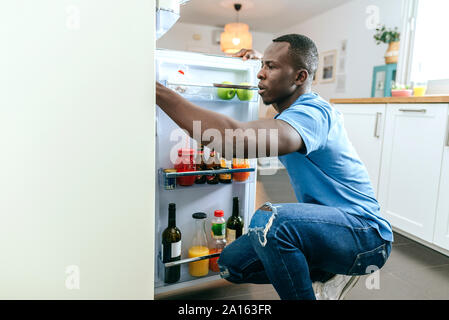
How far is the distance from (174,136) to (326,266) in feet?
2.75

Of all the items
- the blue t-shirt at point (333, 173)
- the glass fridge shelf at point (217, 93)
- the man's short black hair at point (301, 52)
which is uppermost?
the man's short black hair at point (301, 52)

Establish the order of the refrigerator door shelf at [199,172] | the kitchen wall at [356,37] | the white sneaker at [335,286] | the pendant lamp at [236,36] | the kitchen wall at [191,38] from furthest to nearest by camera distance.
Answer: the kitchen wall at [191,38], the pendant lamp at [236,36], the kitchen wall at [356,37], the refrigerator door shelf at [199,172], the white sneaker at [335,286]

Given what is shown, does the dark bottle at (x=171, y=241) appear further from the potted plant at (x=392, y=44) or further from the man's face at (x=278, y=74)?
the potted plant at (x=392, y=44)

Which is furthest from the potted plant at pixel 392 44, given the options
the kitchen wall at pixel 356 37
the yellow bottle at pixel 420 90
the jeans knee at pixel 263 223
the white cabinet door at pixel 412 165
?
the jeans knee at pixel 263 223

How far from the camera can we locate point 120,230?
70 cm

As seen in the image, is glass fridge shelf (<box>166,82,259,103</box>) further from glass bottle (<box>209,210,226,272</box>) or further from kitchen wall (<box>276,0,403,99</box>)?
kitchen wall (<box>276,0,403,99</box>)

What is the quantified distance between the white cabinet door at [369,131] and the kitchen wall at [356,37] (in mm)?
2053

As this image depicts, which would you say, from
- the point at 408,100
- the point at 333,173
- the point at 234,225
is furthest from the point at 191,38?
the point at 333,173

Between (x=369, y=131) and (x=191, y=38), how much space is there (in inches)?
191

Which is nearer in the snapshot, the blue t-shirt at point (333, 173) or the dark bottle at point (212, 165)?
the blue t-shirt at point (333, 173)

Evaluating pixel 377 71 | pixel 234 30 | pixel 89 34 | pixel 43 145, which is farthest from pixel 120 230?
pixel 234 30

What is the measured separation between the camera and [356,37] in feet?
15.3

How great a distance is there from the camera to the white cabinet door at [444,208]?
74.9 inches
